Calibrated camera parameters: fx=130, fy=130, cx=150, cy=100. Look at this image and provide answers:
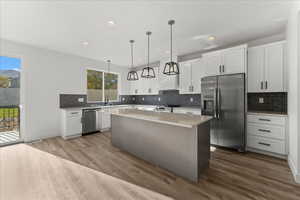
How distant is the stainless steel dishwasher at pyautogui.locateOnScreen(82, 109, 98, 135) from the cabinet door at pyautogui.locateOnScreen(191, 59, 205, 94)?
357 centimetres

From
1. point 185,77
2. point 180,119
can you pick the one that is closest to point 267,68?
point 185,77

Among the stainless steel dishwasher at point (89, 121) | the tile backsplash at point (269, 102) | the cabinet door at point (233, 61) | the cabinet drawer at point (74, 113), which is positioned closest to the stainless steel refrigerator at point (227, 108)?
the cabinet door at point (233, 61)

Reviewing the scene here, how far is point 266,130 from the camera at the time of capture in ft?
9.39

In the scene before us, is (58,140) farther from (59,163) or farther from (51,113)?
(59,163)

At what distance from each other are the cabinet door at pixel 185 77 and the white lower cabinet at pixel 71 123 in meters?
3.52

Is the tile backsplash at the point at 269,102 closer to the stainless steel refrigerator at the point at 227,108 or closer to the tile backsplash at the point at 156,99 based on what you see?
the stainless steel refrigerator at the point at 227,108

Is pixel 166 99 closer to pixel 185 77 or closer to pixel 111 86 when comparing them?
pixel 185 77

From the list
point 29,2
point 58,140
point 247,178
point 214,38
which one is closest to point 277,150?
point 247,178

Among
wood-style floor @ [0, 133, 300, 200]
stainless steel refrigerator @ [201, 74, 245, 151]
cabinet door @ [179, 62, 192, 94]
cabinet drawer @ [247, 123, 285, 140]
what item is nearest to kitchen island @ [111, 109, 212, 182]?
wood-style floor @ [0, 133, 300, 200]

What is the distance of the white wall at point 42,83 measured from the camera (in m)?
3.57

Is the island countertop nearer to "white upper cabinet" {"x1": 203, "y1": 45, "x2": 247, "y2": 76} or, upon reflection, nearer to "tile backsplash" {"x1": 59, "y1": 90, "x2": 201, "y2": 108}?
"white upper cabinet" {"x1": 203, "y1": 45, "x2": 247, "y2": 76}

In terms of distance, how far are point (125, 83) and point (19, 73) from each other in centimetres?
372

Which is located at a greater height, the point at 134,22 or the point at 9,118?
the point at 134,22

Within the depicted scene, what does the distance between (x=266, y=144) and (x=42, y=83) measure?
19.9 ft
